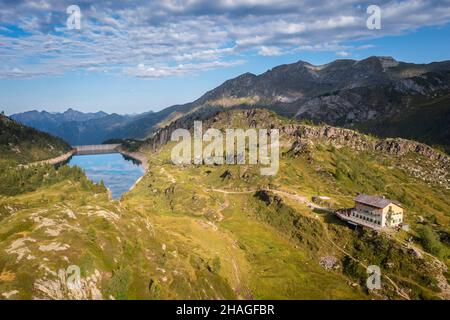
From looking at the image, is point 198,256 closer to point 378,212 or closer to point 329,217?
point 329,217

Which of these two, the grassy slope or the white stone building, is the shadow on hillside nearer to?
the grassy slope

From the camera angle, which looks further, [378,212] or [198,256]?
[378,212]

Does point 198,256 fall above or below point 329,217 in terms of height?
below

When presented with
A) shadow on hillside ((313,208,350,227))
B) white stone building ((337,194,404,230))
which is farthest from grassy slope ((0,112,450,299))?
white stone building ((337,194,404,230))

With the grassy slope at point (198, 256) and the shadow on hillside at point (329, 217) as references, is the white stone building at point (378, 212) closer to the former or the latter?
the grassy slope at point (198, 256)

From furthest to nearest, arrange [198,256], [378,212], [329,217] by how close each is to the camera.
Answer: [329,217], [378,212], [198,256]

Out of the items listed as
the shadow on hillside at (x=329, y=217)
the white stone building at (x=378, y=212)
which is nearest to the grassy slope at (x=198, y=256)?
the shadow on hillside at (x=329, y=217)

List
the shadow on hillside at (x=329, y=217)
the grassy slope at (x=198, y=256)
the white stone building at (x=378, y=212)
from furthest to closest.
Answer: the shadow on hillside at (x=329, y=217)
the white stone building at (x=378, y=212)
the grassy slope at (x=198, y=256)

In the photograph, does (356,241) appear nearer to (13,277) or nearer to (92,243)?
(92,243)

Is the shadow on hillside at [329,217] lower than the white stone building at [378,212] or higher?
lower

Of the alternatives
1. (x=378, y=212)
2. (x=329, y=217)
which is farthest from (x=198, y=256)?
(x=378, y=212)
